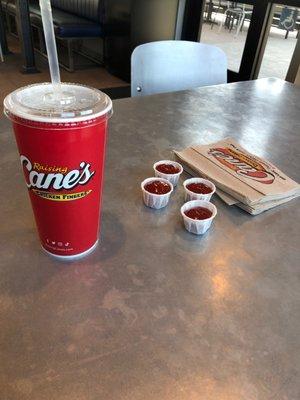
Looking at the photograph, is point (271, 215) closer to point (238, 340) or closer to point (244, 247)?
point (244, 247)

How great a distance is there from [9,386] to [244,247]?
0.39 m

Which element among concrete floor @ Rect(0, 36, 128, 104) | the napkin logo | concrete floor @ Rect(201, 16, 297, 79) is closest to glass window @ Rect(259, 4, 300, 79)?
concrete floor @ Rect(201, 16, 297, 79)

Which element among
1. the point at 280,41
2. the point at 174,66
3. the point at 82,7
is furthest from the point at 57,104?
the point at 280,41

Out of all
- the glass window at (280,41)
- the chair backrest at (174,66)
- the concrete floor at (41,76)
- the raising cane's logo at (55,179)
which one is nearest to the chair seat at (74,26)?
the concrete floor at (41,76)

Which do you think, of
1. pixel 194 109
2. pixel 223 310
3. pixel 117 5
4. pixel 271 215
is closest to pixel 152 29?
pixel 117 5

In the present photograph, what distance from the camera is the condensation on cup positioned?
365mm

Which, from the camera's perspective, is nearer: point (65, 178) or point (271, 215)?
point (65, 178)

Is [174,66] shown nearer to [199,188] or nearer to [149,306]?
[199,188]

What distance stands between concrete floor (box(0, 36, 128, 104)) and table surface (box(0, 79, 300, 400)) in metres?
2.79

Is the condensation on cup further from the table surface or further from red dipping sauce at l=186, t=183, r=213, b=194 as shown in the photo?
red dipping sauce at l=186, t=183, r=213, b=194

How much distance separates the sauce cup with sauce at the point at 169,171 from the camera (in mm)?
660

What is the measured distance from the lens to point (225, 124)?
1005 mm

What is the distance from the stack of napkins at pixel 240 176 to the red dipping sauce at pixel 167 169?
5 centimetres

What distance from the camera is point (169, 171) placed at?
679 mm
